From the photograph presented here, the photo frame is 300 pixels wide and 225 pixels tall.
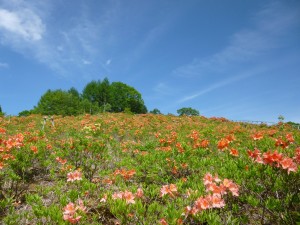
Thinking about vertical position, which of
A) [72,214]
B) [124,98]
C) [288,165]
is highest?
[124,98]

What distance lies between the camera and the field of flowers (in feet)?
10.4

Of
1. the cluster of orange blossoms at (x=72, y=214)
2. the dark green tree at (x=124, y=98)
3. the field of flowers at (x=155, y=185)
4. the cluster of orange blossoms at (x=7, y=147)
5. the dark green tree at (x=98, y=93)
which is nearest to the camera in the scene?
the cluster of orange blossoms at (x=72, y=214)

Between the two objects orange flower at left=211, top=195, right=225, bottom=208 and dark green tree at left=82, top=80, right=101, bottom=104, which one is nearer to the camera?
orange flower at left=211, top=195, right=225, bottom=208

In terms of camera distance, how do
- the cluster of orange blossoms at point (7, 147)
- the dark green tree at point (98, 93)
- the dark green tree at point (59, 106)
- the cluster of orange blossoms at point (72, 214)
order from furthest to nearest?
the dark green tree at point (98, 93), the dark green tree at point (59, 106), the cluster of orange blossoms at point (7, 147), the cluster of orange blossoms at point (72, 214)

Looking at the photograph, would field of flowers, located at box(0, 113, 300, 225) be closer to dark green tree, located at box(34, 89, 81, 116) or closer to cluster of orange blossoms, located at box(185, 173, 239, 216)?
cluster of orange blossoms, located at box(185, 173, 239, 216)

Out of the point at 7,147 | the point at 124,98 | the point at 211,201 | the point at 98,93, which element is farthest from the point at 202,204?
the point at 124,98

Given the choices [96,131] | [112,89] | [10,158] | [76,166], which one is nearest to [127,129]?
[96,131]

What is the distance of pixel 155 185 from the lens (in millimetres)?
4762

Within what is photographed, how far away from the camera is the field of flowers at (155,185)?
10.4 ft

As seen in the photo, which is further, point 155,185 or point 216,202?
point 155,185

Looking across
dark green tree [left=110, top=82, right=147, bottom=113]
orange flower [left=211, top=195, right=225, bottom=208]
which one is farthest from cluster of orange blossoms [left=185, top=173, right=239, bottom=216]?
dark green tree [left=110, top=82, right=147, bottom=113]

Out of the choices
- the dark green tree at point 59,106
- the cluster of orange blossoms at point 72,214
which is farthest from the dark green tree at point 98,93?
the cluster of orange blossoms at point 72,214

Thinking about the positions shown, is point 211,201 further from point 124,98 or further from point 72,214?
point 124,98

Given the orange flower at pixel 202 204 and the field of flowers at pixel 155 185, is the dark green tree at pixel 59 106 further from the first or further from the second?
the orange flower at pixel 202 204
